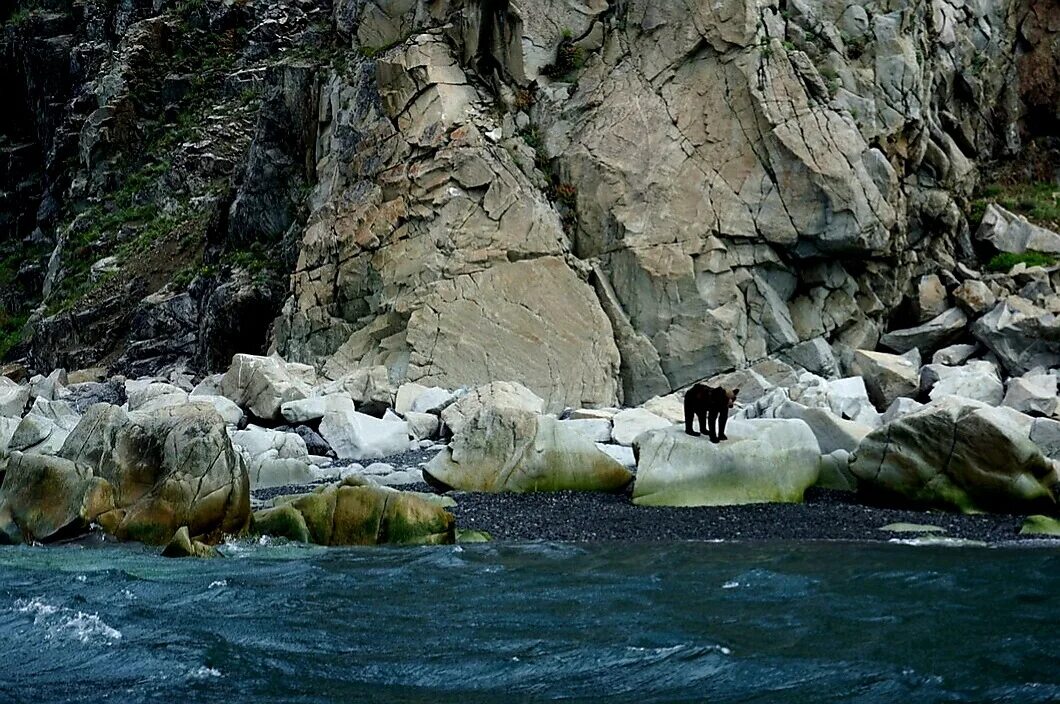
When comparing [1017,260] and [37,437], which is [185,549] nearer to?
[37,437]

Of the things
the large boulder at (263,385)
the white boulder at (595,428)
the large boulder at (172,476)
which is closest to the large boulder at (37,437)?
the large boulder at (172,476)

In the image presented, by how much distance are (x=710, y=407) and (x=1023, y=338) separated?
1360cm

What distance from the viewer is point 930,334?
97.2 ft

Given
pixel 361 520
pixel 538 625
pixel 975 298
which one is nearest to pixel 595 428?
pixel 361 520

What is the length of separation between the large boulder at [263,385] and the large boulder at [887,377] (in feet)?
43.2

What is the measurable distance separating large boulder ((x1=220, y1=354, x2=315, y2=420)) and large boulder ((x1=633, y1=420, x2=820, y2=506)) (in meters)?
10.1

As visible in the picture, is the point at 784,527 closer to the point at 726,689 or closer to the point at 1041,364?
the point at 726,689

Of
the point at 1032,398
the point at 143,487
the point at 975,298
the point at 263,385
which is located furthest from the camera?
the point at 975,298

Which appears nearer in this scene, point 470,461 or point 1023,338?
point 470,461

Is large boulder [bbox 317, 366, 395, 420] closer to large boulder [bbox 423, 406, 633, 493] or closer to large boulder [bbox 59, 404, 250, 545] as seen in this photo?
large boulder [bbox 423, 406, 633, 493]

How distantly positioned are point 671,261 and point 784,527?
14.0 meters

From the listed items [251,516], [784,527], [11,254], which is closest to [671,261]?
[784,527]

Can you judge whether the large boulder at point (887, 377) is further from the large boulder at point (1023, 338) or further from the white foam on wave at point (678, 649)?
the white foam on wave at point (678, 649)

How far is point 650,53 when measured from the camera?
97.7 feet
